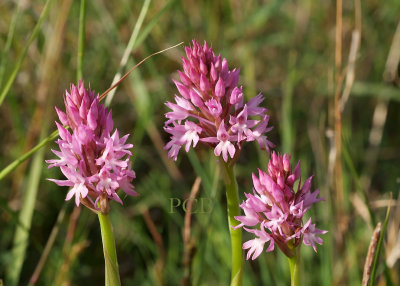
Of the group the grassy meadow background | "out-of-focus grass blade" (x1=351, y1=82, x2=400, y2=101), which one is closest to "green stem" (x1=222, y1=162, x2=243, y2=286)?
the grassy meadow background

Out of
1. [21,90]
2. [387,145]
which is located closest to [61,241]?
[21,90]

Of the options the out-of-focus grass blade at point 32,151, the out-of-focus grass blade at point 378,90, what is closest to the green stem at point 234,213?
the out-of-focus grass blade at point 32,151

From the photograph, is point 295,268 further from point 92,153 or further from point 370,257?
point 92,153

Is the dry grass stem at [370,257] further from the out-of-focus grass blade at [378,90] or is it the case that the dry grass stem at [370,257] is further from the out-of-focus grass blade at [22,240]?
the out-of-focus grass blade at [378,90]

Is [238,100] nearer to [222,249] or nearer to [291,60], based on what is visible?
[222,249]

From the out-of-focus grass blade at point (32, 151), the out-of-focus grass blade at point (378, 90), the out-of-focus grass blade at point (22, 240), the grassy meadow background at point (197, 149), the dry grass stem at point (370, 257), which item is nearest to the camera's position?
the dry grass stem at point (370, 257)

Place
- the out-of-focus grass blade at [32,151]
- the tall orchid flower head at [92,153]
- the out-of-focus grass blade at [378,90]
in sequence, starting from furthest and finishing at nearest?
the out-of-focus grass blade at [378,90], the out-of-focus grass blade at [32,151], the tall orchid flower head at [92,153]

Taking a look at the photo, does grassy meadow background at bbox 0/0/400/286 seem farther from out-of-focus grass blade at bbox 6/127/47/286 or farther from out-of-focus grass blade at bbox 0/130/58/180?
out-of-focus grass blade at bbox 0/130/58/180
